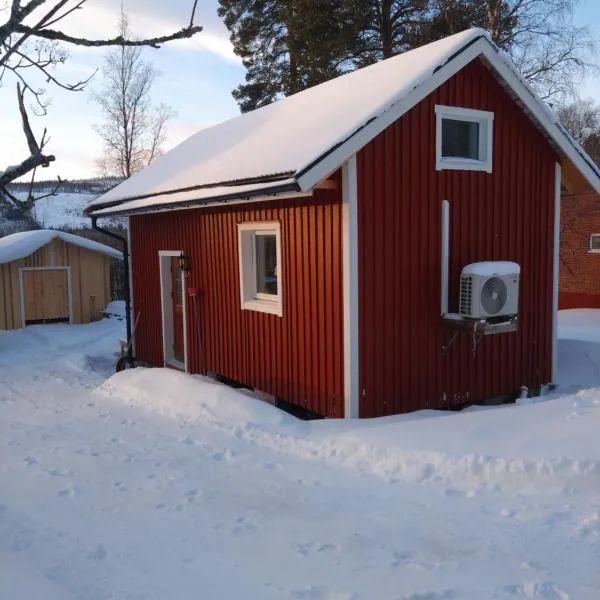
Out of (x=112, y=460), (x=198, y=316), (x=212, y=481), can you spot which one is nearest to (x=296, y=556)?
(x=212, y=481)

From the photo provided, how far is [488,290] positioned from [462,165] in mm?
1588

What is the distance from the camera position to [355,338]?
6543mm

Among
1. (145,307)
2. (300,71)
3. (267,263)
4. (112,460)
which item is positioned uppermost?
(300,71)

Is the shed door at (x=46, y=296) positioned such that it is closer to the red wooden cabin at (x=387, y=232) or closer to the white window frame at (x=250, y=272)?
the red wooden cabin at (x=387, y=232)

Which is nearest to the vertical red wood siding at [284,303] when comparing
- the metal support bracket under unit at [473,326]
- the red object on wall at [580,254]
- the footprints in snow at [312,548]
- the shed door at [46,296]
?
the metal support bracket under unit at [473,326]

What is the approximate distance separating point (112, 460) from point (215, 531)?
195 cm

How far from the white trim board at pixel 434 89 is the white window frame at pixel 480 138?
384mm

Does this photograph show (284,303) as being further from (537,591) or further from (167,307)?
(537,591)

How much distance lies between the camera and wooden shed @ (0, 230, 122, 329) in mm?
15820

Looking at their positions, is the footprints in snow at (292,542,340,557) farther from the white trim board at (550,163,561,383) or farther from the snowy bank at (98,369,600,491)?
the white trim board at (550,163,561,383)

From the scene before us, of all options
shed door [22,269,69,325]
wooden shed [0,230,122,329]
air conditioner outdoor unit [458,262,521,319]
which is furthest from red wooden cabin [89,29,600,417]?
shed door [22,269,69,325]

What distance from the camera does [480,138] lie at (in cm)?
745

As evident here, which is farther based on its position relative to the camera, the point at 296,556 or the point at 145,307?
the point at 145,307

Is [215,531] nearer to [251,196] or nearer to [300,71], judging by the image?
[251,196]
